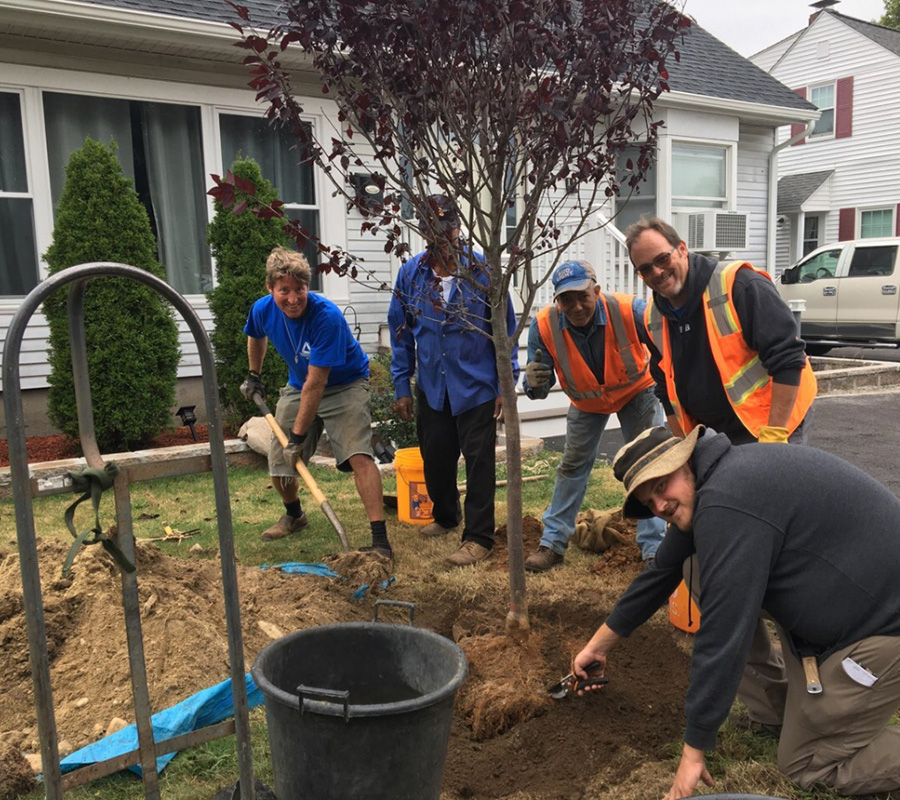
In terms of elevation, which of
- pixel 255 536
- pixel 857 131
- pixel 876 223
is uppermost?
pixel 857 131

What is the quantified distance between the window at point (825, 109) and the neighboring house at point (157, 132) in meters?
17.7

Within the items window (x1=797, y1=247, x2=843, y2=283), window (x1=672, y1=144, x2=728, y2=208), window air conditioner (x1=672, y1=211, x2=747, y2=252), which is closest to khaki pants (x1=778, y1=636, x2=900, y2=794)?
window air conditioner (x1=672, y1=211, x2=747, y2=252)

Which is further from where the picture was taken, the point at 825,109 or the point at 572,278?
the point at 825,109

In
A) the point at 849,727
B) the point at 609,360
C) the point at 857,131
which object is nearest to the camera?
the point at 849,727

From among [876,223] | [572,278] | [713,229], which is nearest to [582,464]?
[572,278]

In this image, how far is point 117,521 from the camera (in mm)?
2115

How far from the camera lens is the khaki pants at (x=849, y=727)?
2.56m

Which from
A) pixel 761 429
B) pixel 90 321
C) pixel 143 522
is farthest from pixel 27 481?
pixel 90 321

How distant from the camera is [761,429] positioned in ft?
11.3

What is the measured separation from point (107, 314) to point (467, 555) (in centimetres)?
420

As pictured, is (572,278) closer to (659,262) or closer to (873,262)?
(659,262)

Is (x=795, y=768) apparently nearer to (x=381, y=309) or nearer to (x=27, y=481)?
(x=27, y=481)

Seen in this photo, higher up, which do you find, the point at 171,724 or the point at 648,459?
the point at 648,459

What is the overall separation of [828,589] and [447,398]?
9.77 feet
